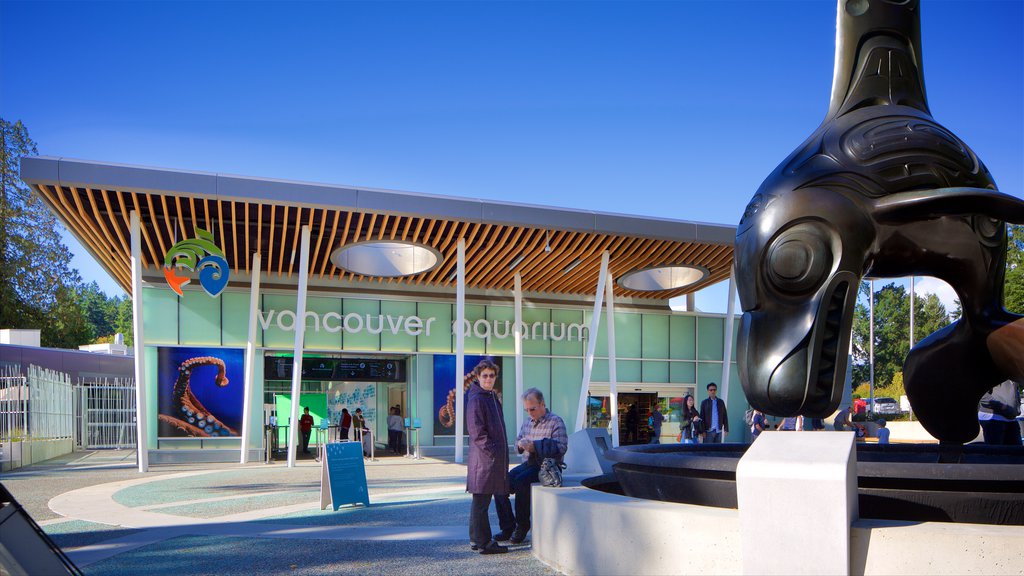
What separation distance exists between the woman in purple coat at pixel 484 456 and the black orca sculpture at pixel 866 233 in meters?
2.29

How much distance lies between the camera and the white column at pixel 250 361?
70.7ft

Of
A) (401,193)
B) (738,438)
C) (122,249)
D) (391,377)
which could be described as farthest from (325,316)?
(738,438)

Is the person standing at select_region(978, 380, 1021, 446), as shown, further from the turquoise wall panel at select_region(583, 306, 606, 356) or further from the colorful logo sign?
the turquoise wall panel at select_region(583, 306, 606, 356)

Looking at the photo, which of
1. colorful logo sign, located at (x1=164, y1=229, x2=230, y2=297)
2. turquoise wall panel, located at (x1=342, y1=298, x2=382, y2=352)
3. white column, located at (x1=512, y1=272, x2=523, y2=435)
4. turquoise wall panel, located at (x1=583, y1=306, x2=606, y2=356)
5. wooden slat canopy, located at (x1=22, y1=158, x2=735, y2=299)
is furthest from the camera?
turquoise wall panel, located at (x1=583, y1=306, x2=606, y2=356)

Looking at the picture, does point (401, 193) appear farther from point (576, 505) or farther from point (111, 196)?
point (576, 505)

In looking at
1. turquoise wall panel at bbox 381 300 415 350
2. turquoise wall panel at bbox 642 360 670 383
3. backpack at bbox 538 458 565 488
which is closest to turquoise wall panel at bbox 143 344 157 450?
turquoise wall panel at bbox 381 300 415 350

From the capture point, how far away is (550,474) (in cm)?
709

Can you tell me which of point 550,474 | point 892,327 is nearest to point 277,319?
point 550,474

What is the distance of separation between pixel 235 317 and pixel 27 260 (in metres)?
26.1

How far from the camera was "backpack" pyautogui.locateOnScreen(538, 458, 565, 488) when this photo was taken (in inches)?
278

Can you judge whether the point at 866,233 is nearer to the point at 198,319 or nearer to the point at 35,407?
the point at 198,319

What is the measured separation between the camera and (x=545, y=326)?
27812 millimetres

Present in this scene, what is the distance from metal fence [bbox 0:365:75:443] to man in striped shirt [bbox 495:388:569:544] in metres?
16.3

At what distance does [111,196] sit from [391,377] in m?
11.3
